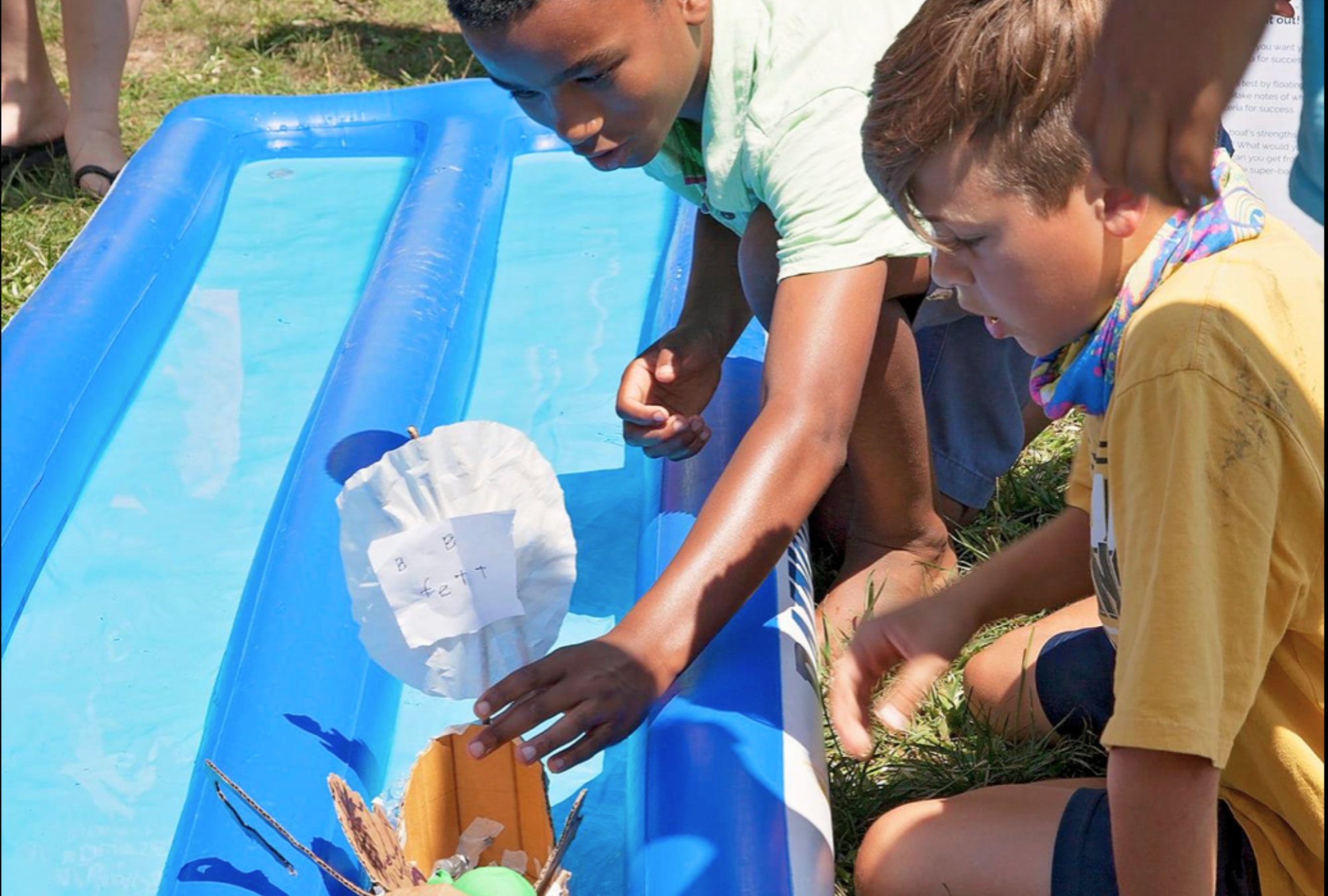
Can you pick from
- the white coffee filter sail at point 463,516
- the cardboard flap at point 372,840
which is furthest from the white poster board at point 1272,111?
the cardboard flap at point 372,840

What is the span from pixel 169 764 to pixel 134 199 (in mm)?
1488

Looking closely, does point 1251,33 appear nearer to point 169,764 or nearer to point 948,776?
point 948,776

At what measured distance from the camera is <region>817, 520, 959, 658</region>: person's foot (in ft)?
6.30

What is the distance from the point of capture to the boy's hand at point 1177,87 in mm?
775

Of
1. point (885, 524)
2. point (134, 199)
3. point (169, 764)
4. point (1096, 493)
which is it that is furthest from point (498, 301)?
point (1096, 493)

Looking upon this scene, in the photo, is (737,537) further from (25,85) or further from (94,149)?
(25,85)

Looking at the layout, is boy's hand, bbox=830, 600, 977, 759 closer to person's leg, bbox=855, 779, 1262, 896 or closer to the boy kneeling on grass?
the boy kneeling on grass

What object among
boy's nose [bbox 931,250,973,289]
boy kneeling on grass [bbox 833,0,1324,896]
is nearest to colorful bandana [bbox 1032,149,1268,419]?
boy kneeling on grass [bbox 833,0,1324,896]

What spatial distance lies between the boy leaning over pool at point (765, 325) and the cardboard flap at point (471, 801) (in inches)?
2.1

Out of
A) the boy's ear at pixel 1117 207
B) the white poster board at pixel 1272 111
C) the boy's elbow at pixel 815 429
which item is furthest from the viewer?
the white poster board at pixel 1272 111

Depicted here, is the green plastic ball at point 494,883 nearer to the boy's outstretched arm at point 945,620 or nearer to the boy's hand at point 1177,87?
the boy's outstretched arm at point 945,620

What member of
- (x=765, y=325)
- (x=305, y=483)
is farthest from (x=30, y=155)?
(x=765, y=325)

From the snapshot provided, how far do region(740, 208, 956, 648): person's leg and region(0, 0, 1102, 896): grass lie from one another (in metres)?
0.14

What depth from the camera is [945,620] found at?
4.49 feet
